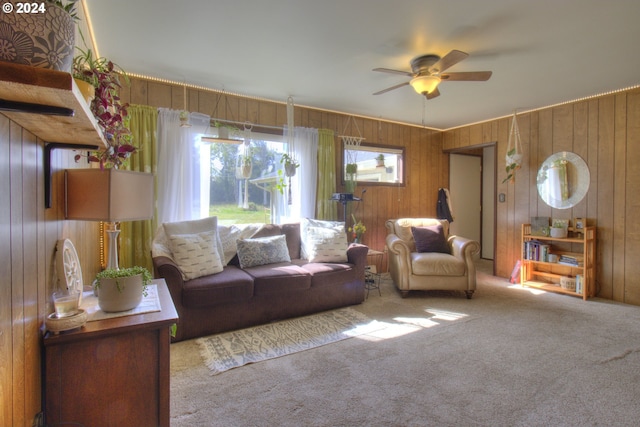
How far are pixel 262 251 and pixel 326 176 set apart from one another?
5.20ft

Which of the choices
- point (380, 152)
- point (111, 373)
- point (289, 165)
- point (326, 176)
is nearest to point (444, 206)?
point (380, 152)

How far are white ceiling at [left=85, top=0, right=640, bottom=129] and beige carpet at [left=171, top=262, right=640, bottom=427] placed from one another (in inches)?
95.4

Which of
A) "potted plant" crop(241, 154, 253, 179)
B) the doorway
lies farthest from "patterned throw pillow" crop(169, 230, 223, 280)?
the doorway

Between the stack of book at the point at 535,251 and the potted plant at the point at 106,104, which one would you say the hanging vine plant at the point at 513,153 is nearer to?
the stack of book at the point at 535,251

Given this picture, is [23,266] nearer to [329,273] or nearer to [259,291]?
[259,291]

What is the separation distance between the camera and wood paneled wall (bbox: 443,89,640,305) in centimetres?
370

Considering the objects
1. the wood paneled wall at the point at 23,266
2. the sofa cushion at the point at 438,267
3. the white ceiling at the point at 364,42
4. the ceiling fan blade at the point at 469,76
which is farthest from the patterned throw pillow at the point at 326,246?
the wood paneled wall at the point at 23,266

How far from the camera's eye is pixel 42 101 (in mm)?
779

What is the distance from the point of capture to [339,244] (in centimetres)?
370

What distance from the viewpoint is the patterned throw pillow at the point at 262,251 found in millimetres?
3352

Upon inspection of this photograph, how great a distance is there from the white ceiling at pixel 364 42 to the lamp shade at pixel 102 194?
56.5 inches

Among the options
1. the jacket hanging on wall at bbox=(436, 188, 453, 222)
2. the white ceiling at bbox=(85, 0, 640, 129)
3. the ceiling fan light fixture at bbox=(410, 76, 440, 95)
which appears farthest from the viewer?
the jacket hanging on wall at bbox=(436, 188, 453, 222)

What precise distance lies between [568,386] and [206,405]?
2228mm

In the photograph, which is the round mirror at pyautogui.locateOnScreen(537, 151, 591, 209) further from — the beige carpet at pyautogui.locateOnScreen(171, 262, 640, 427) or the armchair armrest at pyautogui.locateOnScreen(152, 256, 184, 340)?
the armchair armrest at pyautogui.locateOnScreen(152, 256, 184, 340)
